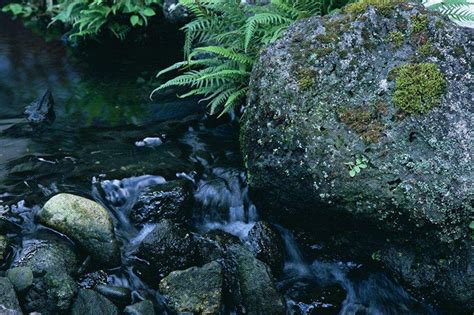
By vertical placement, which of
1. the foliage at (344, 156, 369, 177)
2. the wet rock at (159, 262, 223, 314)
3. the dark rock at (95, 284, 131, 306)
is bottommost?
the dark rock at (95, 284, 131, 306)

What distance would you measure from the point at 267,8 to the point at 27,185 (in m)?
3.50

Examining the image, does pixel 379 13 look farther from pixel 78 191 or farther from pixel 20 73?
pixel 20 73

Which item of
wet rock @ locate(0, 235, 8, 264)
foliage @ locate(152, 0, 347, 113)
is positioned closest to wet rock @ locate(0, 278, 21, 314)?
wet rock @ locate(0, 235, 8, 264)

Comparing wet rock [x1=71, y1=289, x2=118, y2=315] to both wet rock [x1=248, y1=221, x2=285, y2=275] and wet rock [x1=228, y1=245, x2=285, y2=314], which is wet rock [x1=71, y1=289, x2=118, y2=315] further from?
wet rock [x1=248, y1=221, x2=285, y2=275]

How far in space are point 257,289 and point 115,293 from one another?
46.2 inches

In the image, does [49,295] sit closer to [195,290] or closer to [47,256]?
[47,256]

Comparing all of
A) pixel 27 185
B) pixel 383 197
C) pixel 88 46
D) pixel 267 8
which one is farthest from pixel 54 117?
pixel 383 197

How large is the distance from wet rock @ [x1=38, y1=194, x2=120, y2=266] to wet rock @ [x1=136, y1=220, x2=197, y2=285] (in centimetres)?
25

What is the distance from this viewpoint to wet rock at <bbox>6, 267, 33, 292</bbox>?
4035mm

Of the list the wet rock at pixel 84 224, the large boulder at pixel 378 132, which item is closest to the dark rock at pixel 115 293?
the wet rock at pixel 84 224

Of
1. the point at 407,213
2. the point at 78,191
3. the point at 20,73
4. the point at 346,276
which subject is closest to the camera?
the point at 407,213

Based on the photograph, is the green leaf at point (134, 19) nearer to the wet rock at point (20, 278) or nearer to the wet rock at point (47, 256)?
the wet rock at point (47, 256)

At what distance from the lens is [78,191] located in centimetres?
526

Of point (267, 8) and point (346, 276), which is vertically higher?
point (267, 8)
